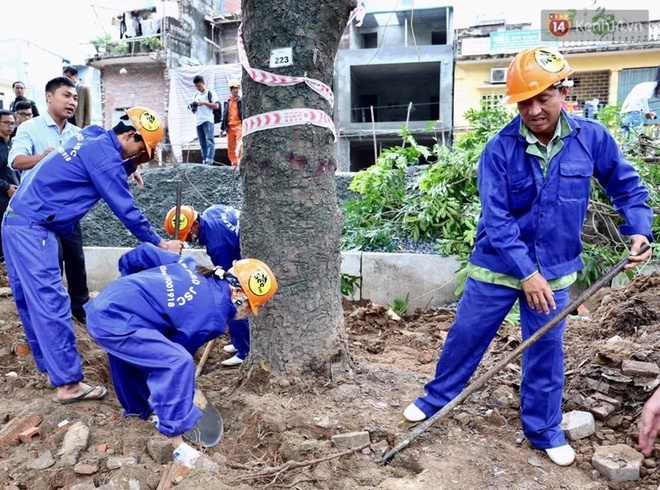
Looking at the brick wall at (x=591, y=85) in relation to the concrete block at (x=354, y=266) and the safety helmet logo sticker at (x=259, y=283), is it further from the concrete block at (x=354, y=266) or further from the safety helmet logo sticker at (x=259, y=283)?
the safety helmet logo sticker at (x=259, y=283)

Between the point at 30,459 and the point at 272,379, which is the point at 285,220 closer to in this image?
the point at 272,379

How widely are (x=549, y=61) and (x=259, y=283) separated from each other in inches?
67.6

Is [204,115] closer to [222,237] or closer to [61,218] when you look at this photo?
[222,237]

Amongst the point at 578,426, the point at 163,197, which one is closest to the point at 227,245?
the point at 578,426

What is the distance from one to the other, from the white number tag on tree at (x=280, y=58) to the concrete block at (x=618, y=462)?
8.35ft

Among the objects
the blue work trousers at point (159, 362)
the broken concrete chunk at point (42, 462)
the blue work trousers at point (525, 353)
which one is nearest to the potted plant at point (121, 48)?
the blue work trousers at point (159, 362)

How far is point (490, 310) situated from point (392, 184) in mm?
3917

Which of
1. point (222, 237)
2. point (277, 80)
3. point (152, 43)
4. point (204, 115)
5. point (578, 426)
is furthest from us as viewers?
point (152, 43)

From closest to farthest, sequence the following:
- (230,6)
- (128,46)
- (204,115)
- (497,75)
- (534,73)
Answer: (534,73) → (204,115) → (497,75) → (128,46) → (230,6)

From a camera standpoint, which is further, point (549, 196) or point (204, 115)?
point (204, 115)

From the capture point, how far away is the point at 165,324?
269cm

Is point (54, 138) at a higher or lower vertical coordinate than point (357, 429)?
higher

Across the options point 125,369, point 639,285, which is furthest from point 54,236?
point 639,285

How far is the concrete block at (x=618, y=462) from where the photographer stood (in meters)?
2.37
